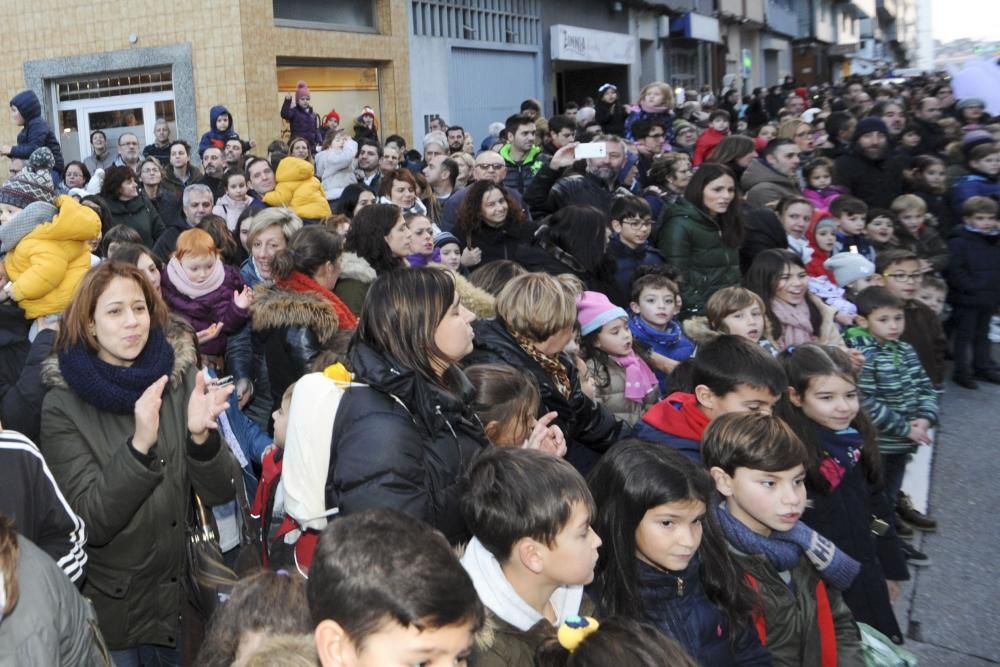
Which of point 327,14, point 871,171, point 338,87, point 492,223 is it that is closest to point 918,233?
point 871,171

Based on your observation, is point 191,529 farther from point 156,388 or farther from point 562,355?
point 562,355

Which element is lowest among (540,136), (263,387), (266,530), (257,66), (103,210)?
(266,530)

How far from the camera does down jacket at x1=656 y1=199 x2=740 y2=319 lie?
6852 mm

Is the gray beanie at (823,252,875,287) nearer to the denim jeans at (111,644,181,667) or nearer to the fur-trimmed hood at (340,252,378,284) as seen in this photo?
Result: the fur-trimmed hood at (340,252,378,284)

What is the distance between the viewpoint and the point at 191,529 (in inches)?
134

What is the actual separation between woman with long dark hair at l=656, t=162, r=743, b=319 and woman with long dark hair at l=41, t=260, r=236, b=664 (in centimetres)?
418

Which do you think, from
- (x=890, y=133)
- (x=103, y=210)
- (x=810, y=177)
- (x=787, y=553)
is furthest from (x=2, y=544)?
(x=890, y=133)

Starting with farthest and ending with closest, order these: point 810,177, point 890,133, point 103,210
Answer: point 890,133
point 810,177
point 103,210

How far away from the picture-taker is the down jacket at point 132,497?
312cm

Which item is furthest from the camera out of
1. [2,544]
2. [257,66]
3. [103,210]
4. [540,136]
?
[257,66]

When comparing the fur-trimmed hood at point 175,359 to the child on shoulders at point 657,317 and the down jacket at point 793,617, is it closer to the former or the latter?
the down jacket at point 793,617

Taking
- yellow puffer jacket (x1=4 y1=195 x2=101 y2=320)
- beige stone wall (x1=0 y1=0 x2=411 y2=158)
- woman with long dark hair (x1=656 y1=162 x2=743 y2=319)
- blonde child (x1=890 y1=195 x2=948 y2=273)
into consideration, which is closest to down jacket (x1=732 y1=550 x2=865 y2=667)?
yellow puffer jacket (x1=4 y1=195 x2=101 y2=320)

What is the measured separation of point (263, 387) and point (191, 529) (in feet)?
5.42

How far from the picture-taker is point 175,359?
3453mm
